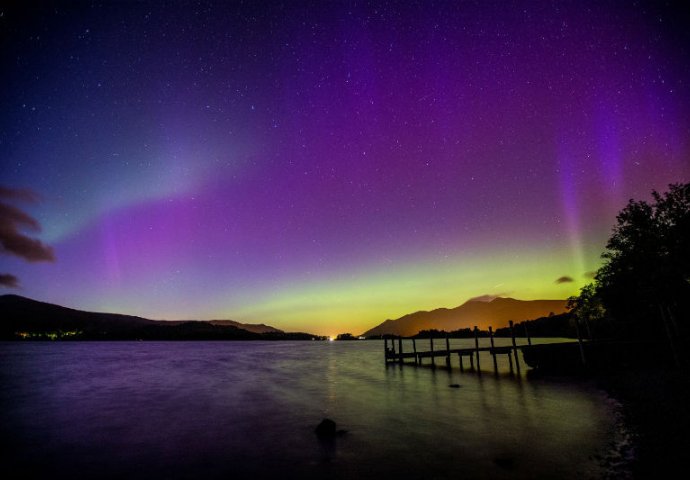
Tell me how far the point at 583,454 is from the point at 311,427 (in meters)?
10.6

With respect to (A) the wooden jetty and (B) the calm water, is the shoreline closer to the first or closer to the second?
(B) the calm water

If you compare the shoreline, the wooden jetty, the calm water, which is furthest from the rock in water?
the wooden jetty

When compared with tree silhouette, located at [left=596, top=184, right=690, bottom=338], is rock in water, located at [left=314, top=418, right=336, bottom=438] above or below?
below

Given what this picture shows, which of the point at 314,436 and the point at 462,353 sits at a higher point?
the point at 462,353

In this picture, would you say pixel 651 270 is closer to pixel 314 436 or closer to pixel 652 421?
pixel 652 421

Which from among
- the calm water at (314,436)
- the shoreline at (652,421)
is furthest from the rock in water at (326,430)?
the shoreline at (652,421)

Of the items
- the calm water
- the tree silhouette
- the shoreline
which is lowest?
the calm water

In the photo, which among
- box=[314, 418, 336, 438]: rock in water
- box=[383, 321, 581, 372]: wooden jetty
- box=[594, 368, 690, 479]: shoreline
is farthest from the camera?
box=[383, 321, 581, 372]: wooden jetty

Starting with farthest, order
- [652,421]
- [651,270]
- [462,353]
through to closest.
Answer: [462,353] → [651,270] → [652,421]

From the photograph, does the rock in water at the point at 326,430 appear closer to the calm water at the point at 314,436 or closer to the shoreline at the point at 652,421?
the calm water at the point at 314,436

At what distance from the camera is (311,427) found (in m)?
16.1

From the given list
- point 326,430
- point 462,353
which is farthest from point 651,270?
point 326,430

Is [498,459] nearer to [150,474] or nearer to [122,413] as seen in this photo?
[150,474]

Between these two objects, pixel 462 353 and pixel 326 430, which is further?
pixel 462 353
